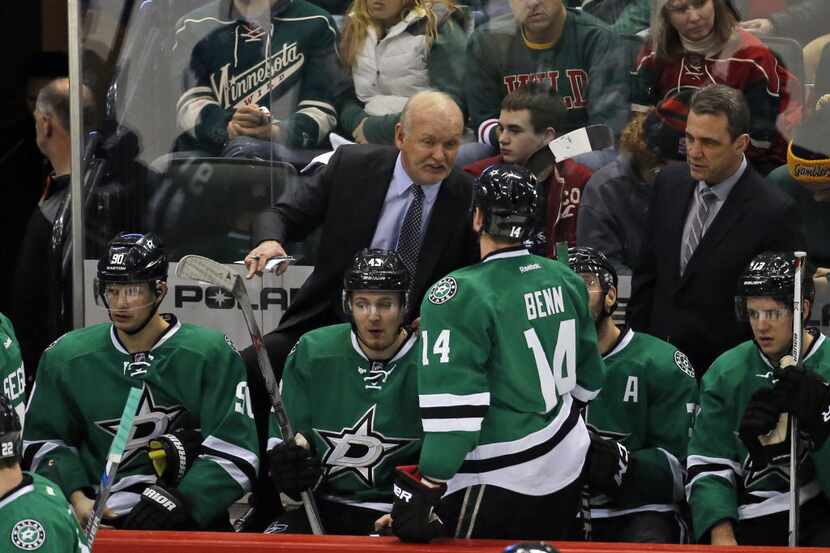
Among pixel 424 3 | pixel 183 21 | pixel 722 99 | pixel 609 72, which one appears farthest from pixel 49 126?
pixel 722 99

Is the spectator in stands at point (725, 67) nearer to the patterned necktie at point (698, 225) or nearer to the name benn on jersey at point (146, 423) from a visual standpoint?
the patterned necktie at point (698, 225)

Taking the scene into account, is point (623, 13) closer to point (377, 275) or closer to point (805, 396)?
point (377, 275)

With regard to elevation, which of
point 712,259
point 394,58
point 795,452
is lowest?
point 795,452

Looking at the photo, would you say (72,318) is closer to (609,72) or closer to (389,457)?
(389,457)

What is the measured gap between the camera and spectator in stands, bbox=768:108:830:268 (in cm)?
556

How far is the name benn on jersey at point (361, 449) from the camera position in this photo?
15.8 ft

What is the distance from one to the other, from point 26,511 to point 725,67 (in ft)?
10.5

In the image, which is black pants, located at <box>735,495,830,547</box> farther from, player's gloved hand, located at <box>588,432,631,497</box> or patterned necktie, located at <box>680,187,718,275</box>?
patterned necktie, located at <box>680,187,718,275</box>

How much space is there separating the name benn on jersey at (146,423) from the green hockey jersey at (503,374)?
1.14 metres

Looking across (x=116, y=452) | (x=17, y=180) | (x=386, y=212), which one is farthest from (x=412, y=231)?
(x=17, y=180)

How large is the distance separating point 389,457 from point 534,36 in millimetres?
1772

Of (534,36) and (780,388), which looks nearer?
(780,388)

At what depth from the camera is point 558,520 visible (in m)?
4.25

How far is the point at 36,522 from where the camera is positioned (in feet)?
10.9
